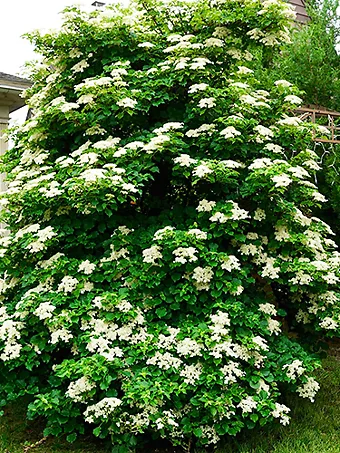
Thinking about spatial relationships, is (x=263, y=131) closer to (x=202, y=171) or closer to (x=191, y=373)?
(x=202, y=171)

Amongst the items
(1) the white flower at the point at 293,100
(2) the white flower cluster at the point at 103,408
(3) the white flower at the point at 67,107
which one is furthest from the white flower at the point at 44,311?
(1) the white flower at the point at 293,100

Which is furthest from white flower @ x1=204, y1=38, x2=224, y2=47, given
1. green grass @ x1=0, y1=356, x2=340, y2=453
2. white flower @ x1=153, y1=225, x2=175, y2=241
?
green grass @ x1=0, y1=356, x2=340, y2=453

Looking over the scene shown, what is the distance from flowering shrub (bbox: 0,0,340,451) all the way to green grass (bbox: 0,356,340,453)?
18 centimetres

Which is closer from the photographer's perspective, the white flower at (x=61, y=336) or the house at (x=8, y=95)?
the white flower at (x=61, y=336)

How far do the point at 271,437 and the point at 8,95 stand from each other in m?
4.83

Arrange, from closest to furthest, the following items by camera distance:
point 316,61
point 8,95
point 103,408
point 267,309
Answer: point 103,408 → point 267,309 → point 316,61 → point 8,95

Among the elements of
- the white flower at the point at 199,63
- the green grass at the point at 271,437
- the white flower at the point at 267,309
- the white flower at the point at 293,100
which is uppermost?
the white flower at the point at 199,63

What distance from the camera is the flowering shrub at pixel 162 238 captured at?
9.65 ft

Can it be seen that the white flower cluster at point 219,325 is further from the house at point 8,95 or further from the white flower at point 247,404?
the house at point 8,95

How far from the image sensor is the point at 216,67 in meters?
3.65

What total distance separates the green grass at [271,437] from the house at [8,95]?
3.32m

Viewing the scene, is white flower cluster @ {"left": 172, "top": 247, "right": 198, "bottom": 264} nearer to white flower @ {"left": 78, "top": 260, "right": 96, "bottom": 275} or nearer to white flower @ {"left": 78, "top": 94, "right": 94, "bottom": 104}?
white flower @ {"left": 78, "top": 260, "right": 96, "bottom": 275}

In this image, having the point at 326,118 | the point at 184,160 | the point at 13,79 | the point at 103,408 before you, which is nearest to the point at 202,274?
the point at 184,160

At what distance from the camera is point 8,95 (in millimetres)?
6223
